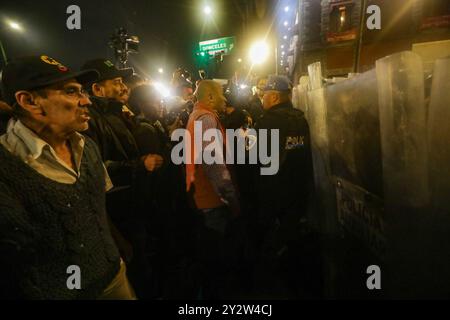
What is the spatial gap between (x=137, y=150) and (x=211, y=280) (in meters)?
1.92

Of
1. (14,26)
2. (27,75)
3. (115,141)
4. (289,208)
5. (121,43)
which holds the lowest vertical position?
(289,208)

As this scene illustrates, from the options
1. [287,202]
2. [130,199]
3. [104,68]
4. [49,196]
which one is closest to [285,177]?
[287,202]

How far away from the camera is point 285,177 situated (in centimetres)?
377

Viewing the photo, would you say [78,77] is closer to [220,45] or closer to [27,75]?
[27,75]

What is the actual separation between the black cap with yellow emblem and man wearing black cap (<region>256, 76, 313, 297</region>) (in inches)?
104

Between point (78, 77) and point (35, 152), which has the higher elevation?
point (78, 77)

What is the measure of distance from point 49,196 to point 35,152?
0.27 m

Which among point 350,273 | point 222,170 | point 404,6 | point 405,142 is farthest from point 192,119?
point 404,6

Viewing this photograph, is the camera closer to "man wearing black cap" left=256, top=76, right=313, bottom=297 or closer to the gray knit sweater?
"man wearing black cap" left=256, top=76, right=313, bottom=297

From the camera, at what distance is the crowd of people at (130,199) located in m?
1.58

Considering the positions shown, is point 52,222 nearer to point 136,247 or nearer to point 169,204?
point 136,247

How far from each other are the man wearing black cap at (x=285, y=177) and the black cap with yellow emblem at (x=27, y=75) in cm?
265

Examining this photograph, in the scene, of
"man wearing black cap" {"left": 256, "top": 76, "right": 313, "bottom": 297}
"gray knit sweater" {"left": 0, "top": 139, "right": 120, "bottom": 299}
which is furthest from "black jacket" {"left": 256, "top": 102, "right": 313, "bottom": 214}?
"gray knit sweater" {"left": 0, "top": 139, "right": 120, "bottom": 299}

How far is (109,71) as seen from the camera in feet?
11.2
